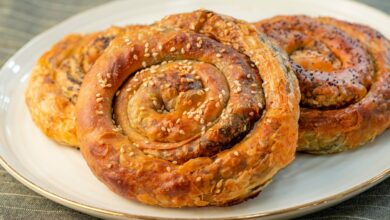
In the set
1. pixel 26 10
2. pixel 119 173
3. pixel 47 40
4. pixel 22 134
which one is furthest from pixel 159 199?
pixel 26 10

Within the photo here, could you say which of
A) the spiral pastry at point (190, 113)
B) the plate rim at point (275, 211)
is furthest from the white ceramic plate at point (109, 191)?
the spiral pastry at point (190, 113)

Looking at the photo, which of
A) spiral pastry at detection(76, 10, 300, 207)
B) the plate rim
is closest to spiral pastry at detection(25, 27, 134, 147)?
spiral pastry at detection(76, 10, 300, 207)

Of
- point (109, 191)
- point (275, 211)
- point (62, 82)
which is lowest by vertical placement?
point (109, 191)

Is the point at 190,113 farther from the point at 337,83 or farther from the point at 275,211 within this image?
the point at 337,83

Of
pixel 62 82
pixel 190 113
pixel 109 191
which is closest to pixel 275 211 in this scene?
pixel 190 113

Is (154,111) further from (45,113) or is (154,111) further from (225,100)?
(45,113)

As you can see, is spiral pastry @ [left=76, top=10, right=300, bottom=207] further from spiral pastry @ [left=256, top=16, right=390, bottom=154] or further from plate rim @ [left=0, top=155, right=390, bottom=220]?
spiral pastry @ [left=256, top=16, right=390, bottom=154]
